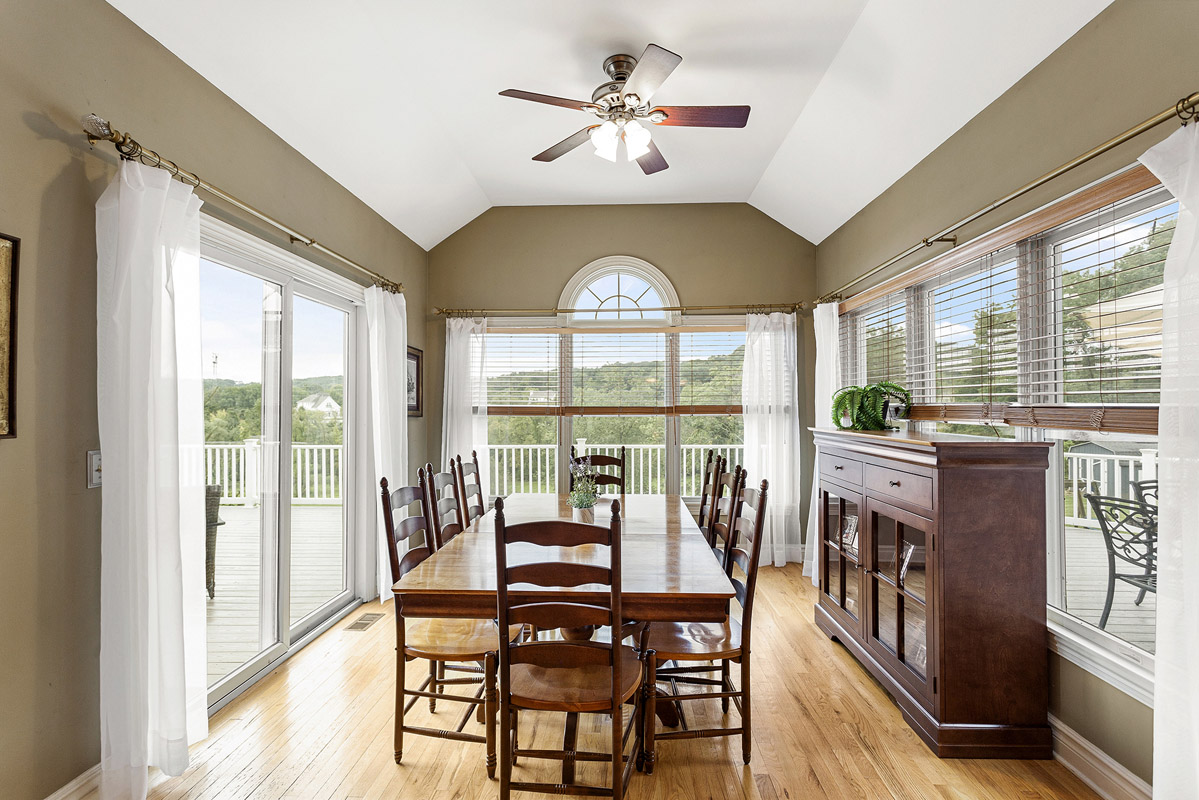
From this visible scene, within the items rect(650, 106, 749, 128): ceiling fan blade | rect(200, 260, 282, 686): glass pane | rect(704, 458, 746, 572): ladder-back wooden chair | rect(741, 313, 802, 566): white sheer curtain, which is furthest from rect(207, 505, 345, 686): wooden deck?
rect(741, 313, 802, 566): white sheer curtain

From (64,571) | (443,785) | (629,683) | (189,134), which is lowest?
(443,785)

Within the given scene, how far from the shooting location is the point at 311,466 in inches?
144

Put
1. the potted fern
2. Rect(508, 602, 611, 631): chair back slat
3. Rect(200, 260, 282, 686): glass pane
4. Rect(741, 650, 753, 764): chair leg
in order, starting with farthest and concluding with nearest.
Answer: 1. the potted fern
2. Rect(200, 260, 282, 686): glass pane
3. Rect(741, 650, 753, 764): chair leg
4. Rect(508, 602, 611, 631): chair back slat

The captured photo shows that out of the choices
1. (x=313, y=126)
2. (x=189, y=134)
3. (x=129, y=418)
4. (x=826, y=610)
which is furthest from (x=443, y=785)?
(x=313, y=126)

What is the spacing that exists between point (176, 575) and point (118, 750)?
0.56 metres

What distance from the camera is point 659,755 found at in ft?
7.88

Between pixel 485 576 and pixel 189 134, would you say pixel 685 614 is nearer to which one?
pixel 485 576

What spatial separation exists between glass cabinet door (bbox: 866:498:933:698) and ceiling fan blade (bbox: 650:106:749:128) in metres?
1.96

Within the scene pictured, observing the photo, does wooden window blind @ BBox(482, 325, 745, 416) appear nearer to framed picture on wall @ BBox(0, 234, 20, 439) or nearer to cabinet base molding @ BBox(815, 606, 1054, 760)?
cabinet base molding @ BBox(815, 606, 1054, 760)

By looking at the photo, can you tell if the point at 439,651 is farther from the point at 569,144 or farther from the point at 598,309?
the point at 598,309

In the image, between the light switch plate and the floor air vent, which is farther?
the floor air vent

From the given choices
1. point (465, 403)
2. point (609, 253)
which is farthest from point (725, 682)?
point (609, 253)

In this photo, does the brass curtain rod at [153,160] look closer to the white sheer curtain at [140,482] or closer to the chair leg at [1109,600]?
the white sheer curtain at [140,482]

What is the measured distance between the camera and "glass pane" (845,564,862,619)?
3.22 meters
